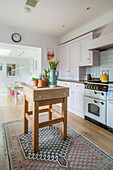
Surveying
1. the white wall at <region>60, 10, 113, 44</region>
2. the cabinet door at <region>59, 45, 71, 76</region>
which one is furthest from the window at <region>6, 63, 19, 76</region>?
the white wall at <region>60, 10, 113, 44</region>

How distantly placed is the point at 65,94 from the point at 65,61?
264cm

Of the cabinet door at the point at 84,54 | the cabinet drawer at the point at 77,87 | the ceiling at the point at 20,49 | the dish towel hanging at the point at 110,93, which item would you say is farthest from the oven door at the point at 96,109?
the ceiling at the point at 20,49

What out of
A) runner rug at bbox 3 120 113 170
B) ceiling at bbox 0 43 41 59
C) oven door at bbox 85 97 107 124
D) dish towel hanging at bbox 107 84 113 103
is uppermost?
ceiling at bbox 0 43 41 59

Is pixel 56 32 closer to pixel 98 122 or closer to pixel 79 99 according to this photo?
pixel 79 99

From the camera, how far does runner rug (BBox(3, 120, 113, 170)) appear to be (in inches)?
56.1

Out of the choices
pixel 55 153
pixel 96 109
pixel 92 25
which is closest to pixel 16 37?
pixel 92 25

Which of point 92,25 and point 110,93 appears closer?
point 110,93

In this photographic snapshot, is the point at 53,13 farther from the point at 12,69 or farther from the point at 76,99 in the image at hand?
the point at 12,69

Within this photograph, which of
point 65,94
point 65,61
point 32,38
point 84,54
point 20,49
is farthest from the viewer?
point 20,49

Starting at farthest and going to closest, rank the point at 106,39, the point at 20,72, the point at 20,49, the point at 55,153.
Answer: the point at 20,72, the point at 20,49, the point at 106,39, the point at 55,153

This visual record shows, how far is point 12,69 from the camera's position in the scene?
25.4ft

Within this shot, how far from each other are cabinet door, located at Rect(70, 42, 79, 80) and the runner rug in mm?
2082

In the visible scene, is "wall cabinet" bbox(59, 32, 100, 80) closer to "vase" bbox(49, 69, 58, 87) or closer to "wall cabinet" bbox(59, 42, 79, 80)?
"wall cabinet" bbox(59, 42, 79, 80)

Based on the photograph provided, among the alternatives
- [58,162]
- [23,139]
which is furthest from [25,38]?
[58,162]
